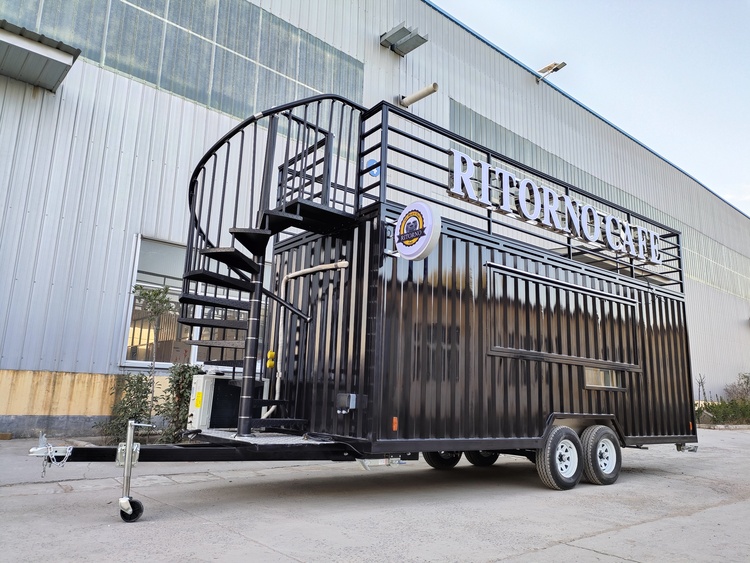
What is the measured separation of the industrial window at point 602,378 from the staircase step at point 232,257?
5.34 meters

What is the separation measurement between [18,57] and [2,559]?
29.7ft

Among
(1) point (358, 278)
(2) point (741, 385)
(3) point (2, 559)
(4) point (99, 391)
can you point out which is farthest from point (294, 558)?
(2) point (741, 385)

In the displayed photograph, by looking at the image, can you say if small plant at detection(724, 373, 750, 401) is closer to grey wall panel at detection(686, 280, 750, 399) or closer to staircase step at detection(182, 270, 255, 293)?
grey wall panel at detection(686, 280, 750, 399)

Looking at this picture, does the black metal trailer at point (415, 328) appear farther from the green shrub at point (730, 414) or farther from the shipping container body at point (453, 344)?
the green shrub at point (730, 414)

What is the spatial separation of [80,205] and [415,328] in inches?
311

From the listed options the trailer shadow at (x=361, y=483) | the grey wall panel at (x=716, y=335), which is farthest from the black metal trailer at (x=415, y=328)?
the grey wall panel at (x=716, y=335)

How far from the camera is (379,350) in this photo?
591cm

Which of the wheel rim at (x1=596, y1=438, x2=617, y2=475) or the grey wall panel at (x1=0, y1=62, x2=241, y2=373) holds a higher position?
the grey wall panel at (x1=0, y1=62, x2=241, y2=373)

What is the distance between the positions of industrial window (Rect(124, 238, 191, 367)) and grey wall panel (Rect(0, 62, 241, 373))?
0.24 metres

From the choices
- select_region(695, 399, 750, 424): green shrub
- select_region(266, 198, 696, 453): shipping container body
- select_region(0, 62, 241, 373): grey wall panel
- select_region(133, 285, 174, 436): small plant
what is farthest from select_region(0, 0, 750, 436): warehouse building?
select_region(695, 399, 750, 424): green shrub

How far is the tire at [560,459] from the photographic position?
7176mm

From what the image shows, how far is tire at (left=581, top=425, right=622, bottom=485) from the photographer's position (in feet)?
25.4

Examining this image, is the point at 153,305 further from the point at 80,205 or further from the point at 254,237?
the point at 254,237

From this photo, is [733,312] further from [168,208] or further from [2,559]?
[2,559]
